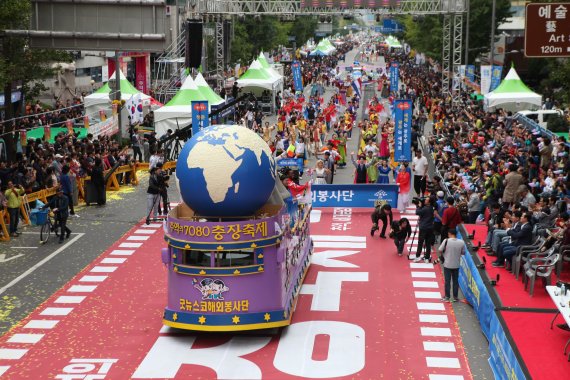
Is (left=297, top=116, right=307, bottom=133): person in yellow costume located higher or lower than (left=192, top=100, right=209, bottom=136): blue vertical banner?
lower

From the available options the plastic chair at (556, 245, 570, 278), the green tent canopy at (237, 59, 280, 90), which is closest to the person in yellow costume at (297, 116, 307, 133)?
the green tent canopy at (237, 59, 280, 90)

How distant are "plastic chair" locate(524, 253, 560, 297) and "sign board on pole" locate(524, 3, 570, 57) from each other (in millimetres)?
4233

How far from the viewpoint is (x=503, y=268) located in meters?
19.1

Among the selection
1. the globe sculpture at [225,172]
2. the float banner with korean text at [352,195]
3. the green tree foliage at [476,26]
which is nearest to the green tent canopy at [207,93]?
the float banner with korean text at [352,195]

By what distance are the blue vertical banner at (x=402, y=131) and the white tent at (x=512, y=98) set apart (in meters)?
15.6

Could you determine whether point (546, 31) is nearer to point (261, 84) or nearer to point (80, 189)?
point (80, 189)

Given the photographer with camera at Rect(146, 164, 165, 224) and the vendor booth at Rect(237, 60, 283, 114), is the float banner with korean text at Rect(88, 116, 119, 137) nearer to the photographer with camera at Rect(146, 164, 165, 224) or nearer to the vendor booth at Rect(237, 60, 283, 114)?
the photographer with camera at Rect(146, 164, 165, 224)

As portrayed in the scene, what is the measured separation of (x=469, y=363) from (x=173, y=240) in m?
5.37

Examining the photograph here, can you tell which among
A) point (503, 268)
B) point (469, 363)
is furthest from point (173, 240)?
point (503, 268)

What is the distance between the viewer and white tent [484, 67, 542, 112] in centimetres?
4538

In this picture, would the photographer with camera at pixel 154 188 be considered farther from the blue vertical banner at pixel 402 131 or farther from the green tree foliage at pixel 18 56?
the blue vertical banner at pixel 402 131

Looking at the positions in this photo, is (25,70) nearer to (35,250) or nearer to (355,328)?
(35,250)

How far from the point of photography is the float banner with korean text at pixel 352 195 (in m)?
27.3

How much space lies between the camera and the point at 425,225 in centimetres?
2116
